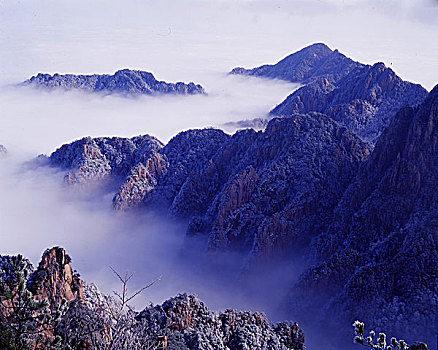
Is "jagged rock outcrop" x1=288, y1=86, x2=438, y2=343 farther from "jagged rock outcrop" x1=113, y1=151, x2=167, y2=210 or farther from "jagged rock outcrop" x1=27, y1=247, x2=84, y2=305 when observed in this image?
"jagged rock outcrop" x1=113, y1=151, x2=167, y2=210

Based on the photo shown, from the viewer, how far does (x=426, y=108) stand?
89.5 metres

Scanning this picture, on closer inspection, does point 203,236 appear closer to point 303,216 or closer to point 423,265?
point 303,216

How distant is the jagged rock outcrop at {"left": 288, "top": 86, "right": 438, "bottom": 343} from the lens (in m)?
69.8

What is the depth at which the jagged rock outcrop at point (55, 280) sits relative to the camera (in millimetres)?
49250

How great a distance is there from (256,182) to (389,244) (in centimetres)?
4320


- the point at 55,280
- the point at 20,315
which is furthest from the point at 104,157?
the point at 20,315

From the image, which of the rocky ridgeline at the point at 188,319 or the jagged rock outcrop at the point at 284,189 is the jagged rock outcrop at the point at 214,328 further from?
the jagged rock outcrop at the point at 284,189

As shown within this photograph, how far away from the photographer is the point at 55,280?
165 feet

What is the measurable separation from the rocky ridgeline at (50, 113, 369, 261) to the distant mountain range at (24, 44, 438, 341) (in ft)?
1.17

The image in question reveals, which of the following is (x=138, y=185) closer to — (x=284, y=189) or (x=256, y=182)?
(x=256, y=182)

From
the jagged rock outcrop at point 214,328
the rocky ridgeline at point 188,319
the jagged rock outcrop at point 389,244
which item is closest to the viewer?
the jagged rock outcrop at point 214,328

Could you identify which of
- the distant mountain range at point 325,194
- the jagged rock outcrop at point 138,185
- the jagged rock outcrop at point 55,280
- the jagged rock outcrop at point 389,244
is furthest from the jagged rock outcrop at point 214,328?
Answer: the jagged rock outcrop at point 138,185

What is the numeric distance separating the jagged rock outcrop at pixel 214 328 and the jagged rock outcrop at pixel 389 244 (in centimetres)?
2182

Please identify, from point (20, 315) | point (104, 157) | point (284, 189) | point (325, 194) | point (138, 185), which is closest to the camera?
point (20, 315)
